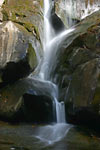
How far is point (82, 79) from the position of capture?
7.81 meters

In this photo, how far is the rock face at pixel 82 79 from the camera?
7148mm

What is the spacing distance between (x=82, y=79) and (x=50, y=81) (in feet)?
10.7

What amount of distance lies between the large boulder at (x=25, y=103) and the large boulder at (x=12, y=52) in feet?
1.86

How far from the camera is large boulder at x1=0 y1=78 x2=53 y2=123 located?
8227 millimetres

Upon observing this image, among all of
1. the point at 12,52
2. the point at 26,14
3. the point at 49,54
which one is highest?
the point at 26,14

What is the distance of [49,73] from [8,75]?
334cm

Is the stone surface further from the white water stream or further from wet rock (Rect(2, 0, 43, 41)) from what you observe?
wet rock (Rect(2, 0, 43, 41))

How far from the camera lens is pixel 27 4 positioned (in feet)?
48.0

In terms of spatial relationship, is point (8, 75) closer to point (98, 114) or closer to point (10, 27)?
→ point (10, 27)

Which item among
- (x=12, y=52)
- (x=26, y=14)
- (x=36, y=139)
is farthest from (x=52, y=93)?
(x=26, y=14)

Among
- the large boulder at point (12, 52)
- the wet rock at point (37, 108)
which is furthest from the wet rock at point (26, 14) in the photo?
the wet rock at point (37, 108)

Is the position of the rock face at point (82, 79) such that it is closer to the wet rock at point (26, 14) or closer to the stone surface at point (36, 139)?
the stone surface at point (36, 139)

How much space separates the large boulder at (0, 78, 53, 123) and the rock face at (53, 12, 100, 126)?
2.56 ft

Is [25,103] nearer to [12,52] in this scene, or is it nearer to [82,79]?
[12,52]
